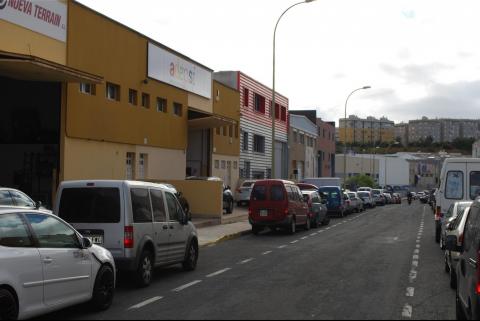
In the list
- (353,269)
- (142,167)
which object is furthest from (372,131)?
(353,269)

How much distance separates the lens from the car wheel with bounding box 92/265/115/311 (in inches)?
357

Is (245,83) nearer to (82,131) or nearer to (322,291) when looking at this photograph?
(82,131)

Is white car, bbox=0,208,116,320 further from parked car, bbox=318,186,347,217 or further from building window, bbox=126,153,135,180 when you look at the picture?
parked car, bbox=318,186,347,217

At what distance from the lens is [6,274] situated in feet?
23.3

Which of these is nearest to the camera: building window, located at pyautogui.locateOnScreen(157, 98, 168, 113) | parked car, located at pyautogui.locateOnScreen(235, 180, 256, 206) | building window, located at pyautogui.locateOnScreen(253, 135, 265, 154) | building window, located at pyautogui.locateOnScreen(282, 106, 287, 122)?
building window, located at pyautogui.locateOnScreen(157, 98, 168, 113)

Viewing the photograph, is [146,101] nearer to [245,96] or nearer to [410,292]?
[245,96]

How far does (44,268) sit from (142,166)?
73.1 feet

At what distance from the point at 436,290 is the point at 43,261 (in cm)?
689

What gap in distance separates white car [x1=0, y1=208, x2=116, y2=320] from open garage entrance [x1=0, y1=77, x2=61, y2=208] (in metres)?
15.6

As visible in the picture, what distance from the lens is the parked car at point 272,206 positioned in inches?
947

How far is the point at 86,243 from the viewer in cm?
903

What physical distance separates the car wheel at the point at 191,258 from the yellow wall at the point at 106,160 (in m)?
10.3

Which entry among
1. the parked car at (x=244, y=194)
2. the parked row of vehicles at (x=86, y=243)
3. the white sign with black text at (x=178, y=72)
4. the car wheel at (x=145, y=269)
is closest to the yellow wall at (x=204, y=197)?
the white sign with black text at (x=178, y=72)

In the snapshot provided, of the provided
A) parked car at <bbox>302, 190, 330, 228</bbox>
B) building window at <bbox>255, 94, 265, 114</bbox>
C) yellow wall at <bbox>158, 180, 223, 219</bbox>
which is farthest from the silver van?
building window at <bbox>255, 94, 265, 114</bbox>
